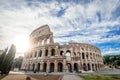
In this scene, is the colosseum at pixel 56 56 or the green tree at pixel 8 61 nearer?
the green tree at pixel 8 61

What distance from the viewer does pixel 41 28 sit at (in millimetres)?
41438

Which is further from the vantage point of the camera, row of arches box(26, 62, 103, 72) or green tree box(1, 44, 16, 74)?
row of arches box(26, 62, 103, 72)

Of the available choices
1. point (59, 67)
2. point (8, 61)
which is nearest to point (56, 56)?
point (59, 67)

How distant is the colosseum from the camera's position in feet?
105

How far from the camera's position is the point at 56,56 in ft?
105

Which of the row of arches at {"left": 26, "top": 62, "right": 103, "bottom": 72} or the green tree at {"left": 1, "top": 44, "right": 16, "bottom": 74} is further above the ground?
the green tree at {"left": 1, "top": 44, "right": 16, "bottom": 74}

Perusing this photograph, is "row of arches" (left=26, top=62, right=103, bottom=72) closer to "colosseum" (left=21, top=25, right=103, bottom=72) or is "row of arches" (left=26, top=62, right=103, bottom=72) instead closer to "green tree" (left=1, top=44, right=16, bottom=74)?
"colosseum" (left=21, top=25, right=103, bottom=72)

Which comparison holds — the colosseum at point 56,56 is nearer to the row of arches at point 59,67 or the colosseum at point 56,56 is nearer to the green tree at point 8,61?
the row of arches at point 59,67

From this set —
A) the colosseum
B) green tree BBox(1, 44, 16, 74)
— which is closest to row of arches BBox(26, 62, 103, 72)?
the colosseum

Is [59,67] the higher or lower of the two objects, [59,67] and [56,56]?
the lower

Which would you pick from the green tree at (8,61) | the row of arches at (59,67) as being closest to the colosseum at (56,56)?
the row of arches at (59,67)

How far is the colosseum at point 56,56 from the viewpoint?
1266 inches

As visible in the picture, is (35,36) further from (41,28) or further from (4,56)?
(4,56)

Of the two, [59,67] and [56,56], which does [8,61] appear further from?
[59,67]
